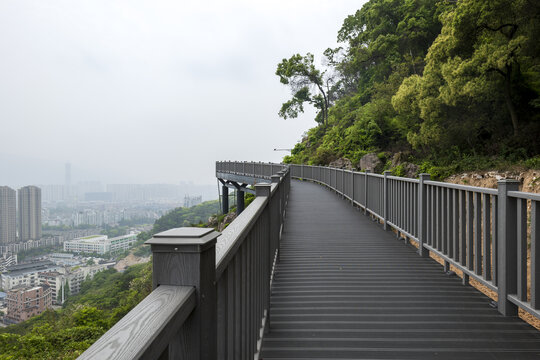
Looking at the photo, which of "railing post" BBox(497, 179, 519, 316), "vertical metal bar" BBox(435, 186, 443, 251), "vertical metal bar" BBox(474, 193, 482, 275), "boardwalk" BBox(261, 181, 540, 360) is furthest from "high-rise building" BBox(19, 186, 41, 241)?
"railing post" BBox(497, 179, 519, 316)

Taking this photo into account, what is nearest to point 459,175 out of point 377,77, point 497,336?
point 497,336

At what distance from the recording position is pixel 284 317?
3.72 meters

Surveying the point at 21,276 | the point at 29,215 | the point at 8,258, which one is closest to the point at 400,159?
the point at 21,276

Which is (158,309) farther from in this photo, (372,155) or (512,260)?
(372,155)

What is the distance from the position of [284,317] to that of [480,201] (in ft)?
8.70

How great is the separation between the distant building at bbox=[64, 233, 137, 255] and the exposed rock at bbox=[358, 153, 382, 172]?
3788 cm

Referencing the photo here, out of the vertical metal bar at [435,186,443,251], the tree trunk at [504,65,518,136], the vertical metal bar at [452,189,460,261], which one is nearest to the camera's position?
the vertical metal bar at [452,189,460,261]

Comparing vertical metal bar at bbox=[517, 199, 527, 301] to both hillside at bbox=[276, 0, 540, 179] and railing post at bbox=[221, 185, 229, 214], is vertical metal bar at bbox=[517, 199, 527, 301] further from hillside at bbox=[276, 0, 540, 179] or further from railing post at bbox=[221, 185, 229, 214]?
railing post at bbox=[221, 185, 229, 214]

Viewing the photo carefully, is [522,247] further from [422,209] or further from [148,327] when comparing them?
[148,327]

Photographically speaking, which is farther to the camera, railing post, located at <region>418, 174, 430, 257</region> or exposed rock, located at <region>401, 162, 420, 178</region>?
exposed rock, located at <region>401, 162, 420, 178</region>

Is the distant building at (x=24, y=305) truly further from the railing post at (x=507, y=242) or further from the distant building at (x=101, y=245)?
the railing post at (x=507, y=242)

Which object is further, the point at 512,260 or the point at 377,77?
the point at 377,77

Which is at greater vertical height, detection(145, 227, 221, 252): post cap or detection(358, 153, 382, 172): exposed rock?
detection(358, 153, 382, 172): exposed rock

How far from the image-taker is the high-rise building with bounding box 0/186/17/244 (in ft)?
172
